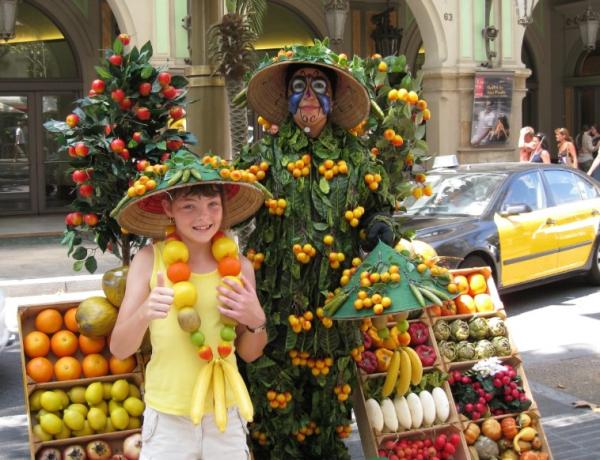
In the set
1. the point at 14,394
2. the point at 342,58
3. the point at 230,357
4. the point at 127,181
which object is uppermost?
the point at 342,58

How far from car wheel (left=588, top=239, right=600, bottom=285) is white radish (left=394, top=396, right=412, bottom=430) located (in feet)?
21.9

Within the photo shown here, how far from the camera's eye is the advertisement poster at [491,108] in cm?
1638

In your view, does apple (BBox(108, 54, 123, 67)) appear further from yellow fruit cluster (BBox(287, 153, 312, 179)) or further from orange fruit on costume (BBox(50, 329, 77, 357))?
orange fruit on costume (BBox(50, 329, 77, 357))

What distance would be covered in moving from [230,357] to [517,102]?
1510 centimetres

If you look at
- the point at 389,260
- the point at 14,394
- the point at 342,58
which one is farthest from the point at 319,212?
the point at 14,394

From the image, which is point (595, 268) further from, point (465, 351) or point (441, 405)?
point (441, 405)

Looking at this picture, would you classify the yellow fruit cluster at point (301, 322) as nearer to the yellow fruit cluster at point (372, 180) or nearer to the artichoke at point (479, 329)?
the yellow fruit cluster at point (372, 180)

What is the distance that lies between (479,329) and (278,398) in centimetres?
151

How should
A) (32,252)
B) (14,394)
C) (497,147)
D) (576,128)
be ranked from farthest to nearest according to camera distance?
(576,128), (497,147), (32,252), (14,394)

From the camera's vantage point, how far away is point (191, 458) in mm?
2988

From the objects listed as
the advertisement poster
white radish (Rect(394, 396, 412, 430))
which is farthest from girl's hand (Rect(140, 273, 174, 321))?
the advertisement poster

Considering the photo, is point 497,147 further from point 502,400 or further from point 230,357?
point 230,357

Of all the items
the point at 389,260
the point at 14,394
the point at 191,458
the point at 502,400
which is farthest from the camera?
the point at 14,394

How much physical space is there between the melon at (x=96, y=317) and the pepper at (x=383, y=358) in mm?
1260
